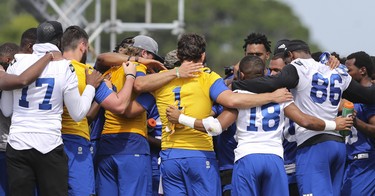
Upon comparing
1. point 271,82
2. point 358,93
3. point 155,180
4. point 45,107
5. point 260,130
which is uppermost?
point 271,82

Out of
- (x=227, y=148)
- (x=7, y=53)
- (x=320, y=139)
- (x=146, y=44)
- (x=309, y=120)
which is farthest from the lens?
(x=227, y=148)

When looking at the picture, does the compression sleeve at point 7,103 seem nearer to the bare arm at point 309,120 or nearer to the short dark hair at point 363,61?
the bare arm at point 309,120

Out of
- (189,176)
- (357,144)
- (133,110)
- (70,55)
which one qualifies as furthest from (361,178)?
(70,55)

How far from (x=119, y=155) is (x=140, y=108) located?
1.99ft

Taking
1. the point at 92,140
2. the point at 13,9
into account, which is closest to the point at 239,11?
the point at 13,9

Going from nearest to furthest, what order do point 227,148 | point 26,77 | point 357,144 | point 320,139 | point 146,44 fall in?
point 26,77 < point 320,139 < point 146,44 < point 227,148 < point 357,144

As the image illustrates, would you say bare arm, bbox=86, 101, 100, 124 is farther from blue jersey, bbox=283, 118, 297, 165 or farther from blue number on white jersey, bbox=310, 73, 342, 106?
blue number on white jersey, bbox=310, 73, 342, 106

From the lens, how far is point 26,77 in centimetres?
997

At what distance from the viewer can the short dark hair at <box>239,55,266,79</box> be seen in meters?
10.7

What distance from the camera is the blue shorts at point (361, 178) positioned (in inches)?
488

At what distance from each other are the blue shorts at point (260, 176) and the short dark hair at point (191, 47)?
1.27m

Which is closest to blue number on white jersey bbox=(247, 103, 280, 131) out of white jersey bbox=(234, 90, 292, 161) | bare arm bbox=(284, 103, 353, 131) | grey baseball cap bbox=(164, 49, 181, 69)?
white jersey bbox=(234, 90, 292, 161)

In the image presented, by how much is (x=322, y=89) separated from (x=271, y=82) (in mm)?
701

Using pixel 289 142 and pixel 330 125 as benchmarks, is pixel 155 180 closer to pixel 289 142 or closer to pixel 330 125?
pixel 289 142
